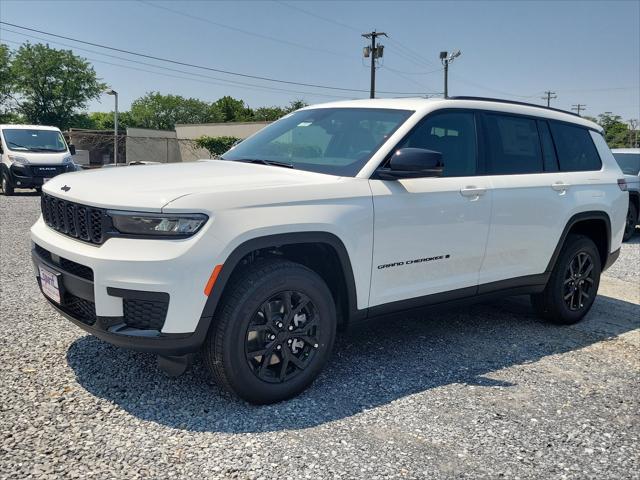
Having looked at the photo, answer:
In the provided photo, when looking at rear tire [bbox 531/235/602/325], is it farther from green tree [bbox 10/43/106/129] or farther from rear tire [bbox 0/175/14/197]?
green tree [bbox 10/43/106/129]

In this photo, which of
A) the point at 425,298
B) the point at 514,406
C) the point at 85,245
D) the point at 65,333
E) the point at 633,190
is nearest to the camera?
the point at 85,245

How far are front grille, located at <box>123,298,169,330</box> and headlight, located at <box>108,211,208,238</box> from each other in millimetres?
352

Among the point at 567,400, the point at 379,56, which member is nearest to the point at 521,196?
the point at 567,400

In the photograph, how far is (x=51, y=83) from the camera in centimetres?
6512

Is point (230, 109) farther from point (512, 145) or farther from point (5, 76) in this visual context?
point (512, 145)

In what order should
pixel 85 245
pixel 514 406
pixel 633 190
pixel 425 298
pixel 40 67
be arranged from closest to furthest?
pixel 85 245 < pixel 514 406 < pixel 425 298 < pixel 633 190 < pixel 40 67

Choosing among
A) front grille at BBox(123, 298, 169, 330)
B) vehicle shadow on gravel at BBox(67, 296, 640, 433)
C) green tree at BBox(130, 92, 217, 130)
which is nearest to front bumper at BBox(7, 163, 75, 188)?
vehicle shadow on gravel at BBox(67, 296, 640, 433)

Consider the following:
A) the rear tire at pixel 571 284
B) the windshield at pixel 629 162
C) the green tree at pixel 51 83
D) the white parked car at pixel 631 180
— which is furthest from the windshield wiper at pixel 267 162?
the green tree at pixel 51 83

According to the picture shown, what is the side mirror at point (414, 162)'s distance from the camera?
3.49 meters

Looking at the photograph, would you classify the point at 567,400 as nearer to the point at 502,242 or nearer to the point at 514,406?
the point at 514,406

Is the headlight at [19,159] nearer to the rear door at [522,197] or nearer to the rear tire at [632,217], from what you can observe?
the rear door at [522,197]

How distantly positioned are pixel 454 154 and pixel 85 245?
2.61 meters

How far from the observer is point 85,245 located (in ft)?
10.1

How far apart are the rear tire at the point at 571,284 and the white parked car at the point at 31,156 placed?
1332cm
